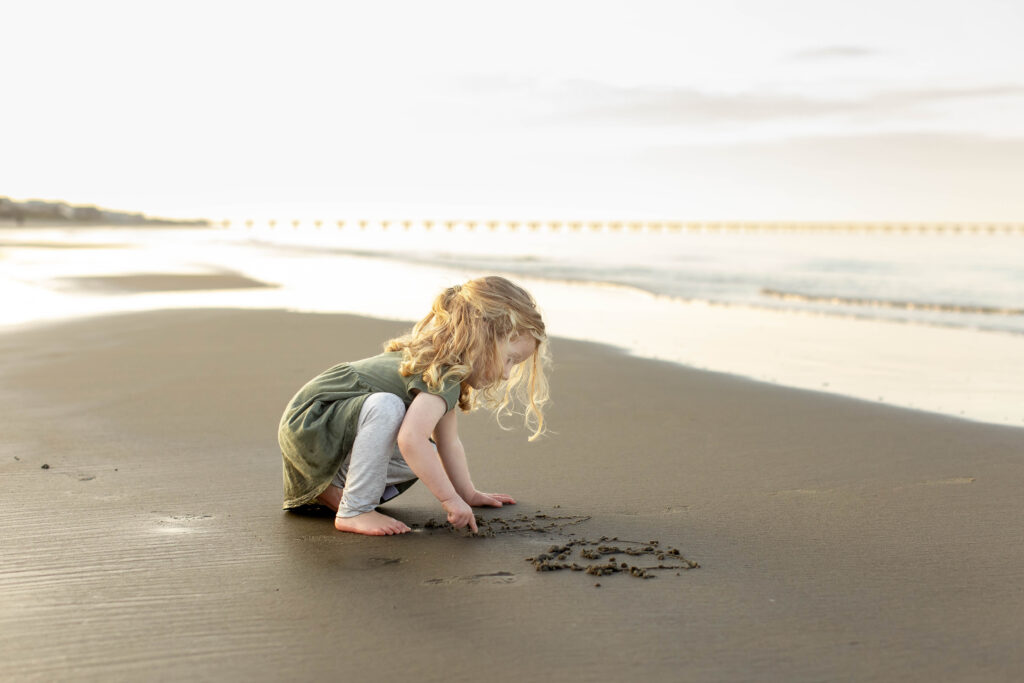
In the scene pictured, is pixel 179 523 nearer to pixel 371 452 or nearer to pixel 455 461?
pixel 371 452

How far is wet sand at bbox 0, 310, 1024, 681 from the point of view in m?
2.31

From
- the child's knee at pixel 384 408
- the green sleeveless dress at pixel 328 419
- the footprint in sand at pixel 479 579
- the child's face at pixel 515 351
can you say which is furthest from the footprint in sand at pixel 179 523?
the child's face at pixel 515 351

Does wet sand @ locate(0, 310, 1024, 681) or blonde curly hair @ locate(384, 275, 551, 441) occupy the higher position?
blonde curly hair @ locate(384, 275, 551, 441)

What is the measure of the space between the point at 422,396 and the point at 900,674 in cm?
171

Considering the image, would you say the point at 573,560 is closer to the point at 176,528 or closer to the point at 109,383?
the point at 176,528

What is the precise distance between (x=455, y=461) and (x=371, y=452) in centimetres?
37

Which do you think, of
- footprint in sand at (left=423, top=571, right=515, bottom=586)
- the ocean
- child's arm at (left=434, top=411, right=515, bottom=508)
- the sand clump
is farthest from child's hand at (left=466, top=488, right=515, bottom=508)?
the ocean

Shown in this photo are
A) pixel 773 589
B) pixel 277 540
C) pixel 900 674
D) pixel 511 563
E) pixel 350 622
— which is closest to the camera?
pixel 900 674

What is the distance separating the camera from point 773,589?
2.78 metres

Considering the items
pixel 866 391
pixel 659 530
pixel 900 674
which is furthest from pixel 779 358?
pixel 900 674

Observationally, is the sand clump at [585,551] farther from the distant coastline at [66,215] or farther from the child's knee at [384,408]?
the distant coastline at [66,215]

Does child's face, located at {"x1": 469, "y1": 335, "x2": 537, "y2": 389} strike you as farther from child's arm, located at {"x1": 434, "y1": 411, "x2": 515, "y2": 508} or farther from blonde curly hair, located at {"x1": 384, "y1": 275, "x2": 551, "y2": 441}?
child's arm, located at {"x1": 434, "y1": 411, "x2": 515, "y2": 508}

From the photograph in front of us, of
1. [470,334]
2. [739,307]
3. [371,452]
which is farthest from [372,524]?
[739,307]

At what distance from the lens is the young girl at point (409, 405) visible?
327 cm
